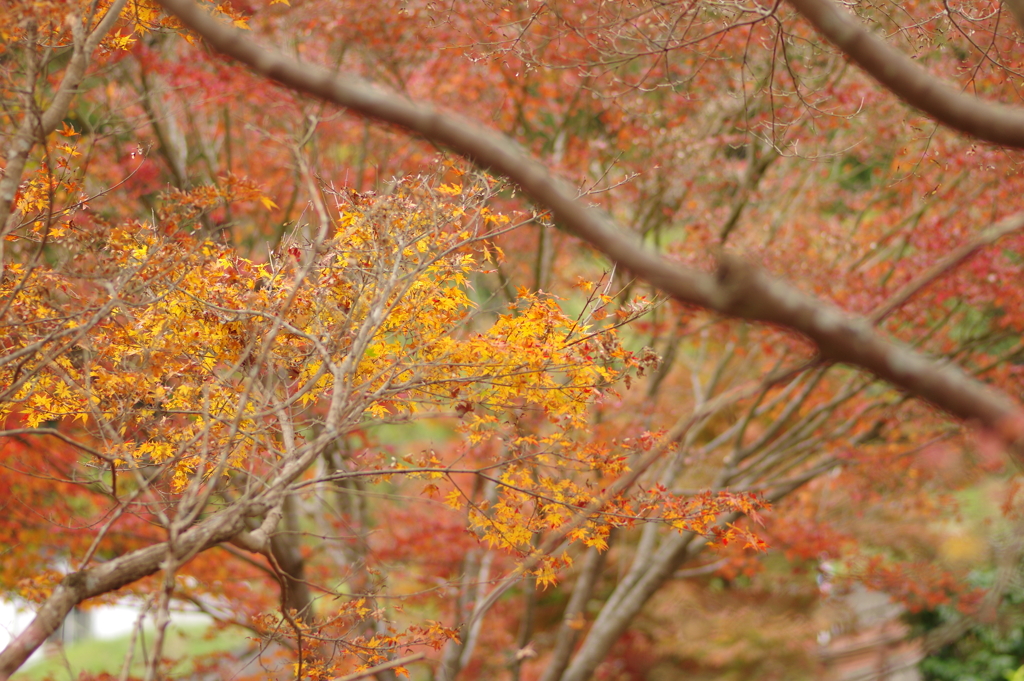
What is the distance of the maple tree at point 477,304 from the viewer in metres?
3.22

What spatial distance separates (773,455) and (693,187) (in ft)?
10.7

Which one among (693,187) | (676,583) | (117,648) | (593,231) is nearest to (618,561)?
(676,583)

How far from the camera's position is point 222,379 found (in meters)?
4.17

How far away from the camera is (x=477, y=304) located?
4.60m

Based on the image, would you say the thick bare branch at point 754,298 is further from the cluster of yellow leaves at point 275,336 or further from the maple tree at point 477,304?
the cluster of yellow leaves at point 275,336

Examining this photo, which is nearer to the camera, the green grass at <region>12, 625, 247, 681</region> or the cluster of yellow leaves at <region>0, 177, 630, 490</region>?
the cluster of yellow leaves at <region>0, 177, 630, 490</region>

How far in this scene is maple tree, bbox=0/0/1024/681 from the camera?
322cm

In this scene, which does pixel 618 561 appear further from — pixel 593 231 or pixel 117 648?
pixel 117 648

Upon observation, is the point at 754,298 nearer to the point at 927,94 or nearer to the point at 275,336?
the point at 927,94

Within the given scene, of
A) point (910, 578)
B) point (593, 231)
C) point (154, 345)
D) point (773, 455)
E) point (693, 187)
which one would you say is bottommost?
point (593, 231)

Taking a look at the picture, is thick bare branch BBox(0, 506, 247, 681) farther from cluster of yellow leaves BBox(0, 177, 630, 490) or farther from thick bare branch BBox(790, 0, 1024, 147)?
thick bare branch BBox(790, 0, 1024, 147)

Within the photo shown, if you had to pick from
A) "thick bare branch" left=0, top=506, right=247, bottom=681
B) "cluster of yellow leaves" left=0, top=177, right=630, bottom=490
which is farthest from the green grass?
"thick bare branch" left=0, top=506, right=247, bottom=681

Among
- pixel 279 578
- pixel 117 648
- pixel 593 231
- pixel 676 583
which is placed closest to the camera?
pixel 593 231

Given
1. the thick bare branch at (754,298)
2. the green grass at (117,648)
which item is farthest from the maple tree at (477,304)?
the green grass at (117,648)
